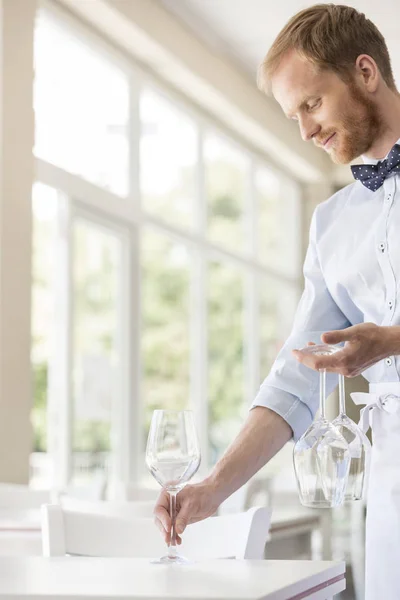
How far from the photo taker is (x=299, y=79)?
6.08 feet

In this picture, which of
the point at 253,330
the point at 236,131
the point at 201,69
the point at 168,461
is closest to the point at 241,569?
the point at 168,461

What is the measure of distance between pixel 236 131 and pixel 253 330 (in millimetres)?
1931

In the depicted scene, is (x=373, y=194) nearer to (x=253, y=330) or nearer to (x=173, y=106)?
(x=173, y=106)

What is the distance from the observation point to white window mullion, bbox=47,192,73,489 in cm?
595

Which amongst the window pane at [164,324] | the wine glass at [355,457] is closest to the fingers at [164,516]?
the wine glass at [355,457]

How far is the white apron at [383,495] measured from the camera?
1.83m

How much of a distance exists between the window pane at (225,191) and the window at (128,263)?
0.02m

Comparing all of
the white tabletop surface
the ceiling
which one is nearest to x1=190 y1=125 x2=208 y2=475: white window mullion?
the ceiling

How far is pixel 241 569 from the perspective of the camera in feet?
4.65

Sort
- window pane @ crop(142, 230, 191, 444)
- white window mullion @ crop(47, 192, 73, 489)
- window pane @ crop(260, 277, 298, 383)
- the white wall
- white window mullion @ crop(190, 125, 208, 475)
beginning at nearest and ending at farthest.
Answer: the white wall
white window mullion @ crop(47, 192, 73, 489)
window pane @ crop(142, 230, 191, 444)
white window mullion @ crop(190, 125, 208, 475)
window pane @ crop(260, 277, 298, 383)

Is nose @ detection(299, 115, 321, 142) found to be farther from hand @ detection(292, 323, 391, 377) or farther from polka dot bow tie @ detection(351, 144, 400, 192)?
hand @ detection(292, 323, 391, 377)

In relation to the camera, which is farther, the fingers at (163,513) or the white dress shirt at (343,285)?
the white dress shirt at (343,285)

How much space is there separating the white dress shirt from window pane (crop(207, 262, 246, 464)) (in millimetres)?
6274

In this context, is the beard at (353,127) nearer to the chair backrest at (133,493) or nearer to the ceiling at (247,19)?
the chair backrest at (133,493)
